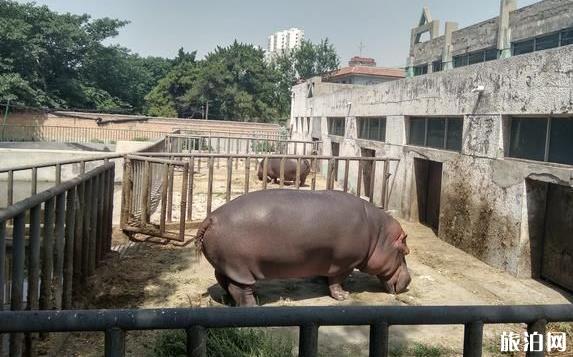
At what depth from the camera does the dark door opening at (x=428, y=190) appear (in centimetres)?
1162

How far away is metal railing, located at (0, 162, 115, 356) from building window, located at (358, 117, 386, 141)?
8850mm

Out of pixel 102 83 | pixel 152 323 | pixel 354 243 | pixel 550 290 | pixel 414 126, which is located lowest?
pixel 550 290

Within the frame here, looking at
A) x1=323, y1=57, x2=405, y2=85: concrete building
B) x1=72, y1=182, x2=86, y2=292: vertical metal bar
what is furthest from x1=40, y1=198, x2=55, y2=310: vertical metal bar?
x1=323, y1=57, x2=405, y2=85: concrete building

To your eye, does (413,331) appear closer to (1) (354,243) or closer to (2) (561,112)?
(1) (354,243)

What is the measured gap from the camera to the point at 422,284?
7344 millimetres

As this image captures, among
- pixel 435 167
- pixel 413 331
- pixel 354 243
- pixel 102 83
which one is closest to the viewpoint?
pixel 413 331

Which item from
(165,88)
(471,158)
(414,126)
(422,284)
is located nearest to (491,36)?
(414,126)

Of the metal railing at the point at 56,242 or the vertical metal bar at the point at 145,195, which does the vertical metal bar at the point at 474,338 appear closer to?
the metal railing at the point at 56,242

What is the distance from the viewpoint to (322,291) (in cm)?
677

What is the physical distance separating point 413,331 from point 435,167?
6790 millimetres

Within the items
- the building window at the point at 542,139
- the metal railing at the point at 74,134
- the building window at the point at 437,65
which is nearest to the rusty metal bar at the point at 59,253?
the building window at the point at 542,139

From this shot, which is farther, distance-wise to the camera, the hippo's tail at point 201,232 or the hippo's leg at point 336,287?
the hippo's leg at point 336,287

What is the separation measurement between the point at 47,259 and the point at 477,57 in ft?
74.5

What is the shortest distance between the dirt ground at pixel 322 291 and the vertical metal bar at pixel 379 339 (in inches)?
127
